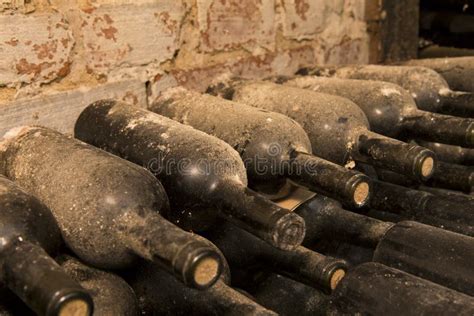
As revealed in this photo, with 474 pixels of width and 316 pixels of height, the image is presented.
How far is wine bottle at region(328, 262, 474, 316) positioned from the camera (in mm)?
556

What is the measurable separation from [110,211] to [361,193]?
12.4 inches

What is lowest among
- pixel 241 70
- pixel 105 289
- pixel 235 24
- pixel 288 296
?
pixel 288 296

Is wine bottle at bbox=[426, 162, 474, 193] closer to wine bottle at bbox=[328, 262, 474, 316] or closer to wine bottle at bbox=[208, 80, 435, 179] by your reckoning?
wine bottle at bbox=[208, 80, 435, 179]

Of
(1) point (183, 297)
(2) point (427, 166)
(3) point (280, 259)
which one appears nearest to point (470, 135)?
(2) point (427, 166)

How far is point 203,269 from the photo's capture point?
1.86 ft

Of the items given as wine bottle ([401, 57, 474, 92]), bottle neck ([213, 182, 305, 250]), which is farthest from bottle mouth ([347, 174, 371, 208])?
wine bottle ([401, 57, 474, 92])

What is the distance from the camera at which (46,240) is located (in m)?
0.63

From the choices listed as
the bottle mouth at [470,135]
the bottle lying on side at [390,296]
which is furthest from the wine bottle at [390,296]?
the bottle mouth at [470,135]

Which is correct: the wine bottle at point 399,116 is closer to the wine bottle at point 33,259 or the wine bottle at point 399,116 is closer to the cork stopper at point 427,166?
the cork stopper at point 427,166

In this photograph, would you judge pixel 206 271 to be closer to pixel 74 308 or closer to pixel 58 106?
pixel 74 308

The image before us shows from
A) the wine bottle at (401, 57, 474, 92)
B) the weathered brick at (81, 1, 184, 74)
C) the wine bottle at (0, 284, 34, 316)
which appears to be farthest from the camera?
the wine bottle at (401, 57, 474, 92)

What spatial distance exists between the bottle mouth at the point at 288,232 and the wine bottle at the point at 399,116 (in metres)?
0.37

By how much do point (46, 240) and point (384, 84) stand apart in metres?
0.63

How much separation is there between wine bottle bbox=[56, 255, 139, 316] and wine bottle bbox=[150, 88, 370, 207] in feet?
0.86
